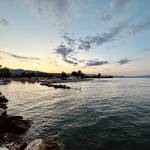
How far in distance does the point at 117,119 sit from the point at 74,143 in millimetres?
10376

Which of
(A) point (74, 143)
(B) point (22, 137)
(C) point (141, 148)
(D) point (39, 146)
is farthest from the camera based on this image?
(B) point (22, 137)

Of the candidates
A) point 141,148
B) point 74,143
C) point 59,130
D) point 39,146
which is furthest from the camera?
point 59,130

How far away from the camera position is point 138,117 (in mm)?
25078

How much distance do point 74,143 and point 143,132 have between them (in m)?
8.29

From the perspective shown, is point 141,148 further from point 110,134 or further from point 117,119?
point 117,119

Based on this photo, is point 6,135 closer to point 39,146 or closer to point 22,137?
point 22,137

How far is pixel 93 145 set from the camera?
51.9 ft

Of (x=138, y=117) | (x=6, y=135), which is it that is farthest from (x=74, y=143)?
(x=138, y=117)

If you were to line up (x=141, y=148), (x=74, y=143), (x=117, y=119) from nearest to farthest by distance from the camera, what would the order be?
1. (x=141, y=148)
2. (x=74, y=143)
3. (x=117, y=119)

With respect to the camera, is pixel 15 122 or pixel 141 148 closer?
pixel 141 148

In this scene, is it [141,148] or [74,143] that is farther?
[74,143]

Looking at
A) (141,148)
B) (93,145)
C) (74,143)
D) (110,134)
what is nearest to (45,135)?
(74,143)

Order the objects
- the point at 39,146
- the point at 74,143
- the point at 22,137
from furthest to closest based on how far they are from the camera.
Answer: the point at 22,137, the point at 74,143, the point at 39,146

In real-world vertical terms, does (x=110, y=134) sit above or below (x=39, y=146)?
below
